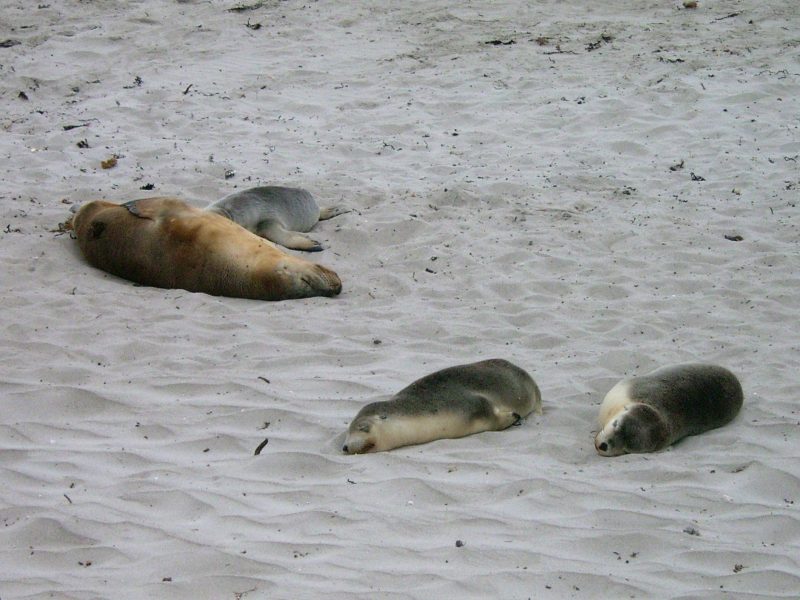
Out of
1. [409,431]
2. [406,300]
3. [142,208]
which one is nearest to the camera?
[409,431]

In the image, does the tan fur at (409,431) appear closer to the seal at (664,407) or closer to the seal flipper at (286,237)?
the seal at (664,407)

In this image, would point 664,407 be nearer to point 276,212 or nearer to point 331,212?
point 276,212

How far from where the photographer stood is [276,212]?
7383 millimetres

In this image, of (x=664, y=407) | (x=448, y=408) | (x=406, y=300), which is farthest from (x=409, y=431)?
(x=406, y=300)

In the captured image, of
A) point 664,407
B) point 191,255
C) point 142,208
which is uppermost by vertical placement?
point 142,208

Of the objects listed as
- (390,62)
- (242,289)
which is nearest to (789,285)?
(242,289)

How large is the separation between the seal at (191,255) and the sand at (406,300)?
0.16 m

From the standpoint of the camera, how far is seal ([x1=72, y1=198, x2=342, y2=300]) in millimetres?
6453

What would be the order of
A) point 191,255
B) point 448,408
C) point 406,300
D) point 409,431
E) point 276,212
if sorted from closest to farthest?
point 409,431, point 448,408, point 406,300, point 191,255, point 276,212

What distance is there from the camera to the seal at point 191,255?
6453 millimetres

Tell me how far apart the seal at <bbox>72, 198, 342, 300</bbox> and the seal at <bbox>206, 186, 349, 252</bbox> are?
1.34 feet

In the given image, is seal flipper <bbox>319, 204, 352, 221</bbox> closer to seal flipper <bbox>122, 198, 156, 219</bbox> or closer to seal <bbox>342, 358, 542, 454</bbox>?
seal flipper <bbox>122, 198, 156, 219</bbox>

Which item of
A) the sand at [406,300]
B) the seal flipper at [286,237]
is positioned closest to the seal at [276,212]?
the seal flipper at [286,237]

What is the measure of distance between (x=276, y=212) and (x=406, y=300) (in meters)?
1.47
